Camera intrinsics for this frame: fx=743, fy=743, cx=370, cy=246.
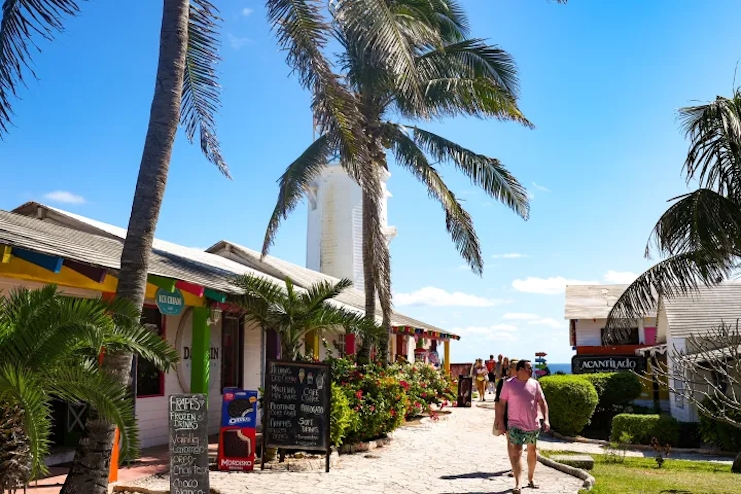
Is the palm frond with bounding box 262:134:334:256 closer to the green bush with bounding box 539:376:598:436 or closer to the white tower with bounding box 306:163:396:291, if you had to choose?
the green bush with bounding box 539:376:598:436

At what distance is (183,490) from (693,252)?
1164cm

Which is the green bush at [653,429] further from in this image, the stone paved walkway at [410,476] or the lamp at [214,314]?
the lamp at [214,314]

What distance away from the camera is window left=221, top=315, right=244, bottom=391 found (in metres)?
15.2

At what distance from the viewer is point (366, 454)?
12.2 metres

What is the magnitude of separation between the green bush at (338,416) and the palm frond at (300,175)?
593cm

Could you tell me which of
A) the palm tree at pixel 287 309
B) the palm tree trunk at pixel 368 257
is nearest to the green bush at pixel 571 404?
the palm tree trunk at pixel 368 257

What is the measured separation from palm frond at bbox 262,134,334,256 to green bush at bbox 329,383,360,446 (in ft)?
19.5

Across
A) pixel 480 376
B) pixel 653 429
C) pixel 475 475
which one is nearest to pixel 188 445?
pixel 475 475

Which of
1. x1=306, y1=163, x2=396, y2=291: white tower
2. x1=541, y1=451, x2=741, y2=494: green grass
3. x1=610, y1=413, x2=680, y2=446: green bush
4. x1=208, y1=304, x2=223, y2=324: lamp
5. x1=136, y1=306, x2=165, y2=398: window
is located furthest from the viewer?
x1=306, y1=163, x2=396, y2=291: white tower

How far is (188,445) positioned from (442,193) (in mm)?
10035

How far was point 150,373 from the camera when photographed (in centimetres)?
1260

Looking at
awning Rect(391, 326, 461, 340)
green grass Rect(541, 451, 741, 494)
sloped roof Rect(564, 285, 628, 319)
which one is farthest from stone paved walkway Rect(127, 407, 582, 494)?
sloped roof Rect(564, 285, 628, 319)

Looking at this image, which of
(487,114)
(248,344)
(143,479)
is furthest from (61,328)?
(487,114)

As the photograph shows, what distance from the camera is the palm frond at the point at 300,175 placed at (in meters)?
16.3
